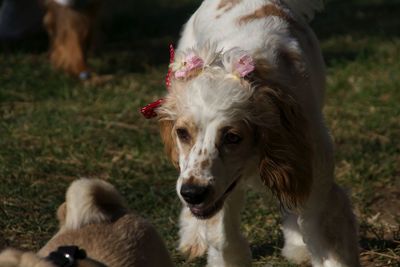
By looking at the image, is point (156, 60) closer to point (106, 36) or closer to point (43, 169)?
point (106, 36)

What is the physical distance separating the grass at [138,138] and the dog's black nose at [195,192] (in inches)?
47.5

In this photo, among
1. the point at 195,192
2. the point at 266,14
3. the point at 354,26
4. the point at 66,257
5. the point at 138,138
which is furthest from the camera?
the point at 354,26

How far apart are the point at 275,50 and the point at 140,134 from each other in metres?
2.89

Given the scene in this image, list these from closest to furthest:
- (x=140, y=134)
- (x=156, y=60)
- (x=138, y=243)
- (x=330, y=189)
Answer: (x=138, y=243), (x=330, y=189), (x=140, y=134), (x=156, y=60)

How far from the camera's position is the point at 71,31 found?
9008 mm

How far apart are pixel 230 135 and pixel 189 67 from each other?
1.25 ft

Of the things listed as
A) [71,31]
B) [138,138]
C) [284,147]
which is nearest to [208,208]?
[284,147]

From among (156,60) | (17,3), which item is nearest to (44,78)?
(156,60)

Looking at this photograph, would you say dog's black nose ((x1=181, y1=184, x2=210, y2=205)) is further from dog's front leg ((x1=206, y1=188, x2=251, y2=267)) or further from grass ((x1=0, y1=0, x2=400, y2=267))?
grass ((x1=0, y1=0, x2=400, y2=267))

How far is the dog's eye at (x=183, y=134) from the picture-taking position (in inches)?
168

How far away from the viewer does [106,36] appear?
35.3ft

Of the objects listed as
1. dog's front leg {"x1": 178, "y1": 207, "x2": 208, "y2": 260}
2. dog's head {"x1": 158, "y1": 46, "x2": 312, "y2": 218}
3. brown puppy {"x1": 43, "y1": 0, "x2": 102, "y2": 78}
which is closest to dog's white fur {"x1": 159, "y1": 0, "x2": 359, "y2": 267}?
dog's head {"x1": 158, "y1": 46, "x2": 312, "y2": 218}

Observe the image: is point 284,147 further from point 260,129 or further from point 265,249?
point 265,249

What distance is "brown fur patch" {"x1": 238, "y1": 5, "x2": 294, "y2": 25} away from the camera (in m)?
4.86
